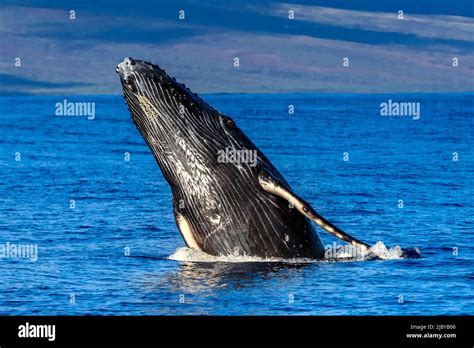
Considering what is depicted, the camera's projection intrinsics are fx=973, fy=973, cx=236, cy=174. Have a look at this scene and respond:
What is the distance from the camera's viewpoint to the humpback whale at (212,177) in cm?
1634

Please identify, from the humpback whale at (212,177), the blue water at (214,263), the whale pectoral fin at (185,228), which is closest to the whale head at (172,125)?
the humpback whale at (212,177)

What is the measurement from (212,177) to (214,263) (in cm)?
152

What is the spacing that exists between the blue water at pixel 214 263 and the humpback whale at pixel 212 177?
51 centimetres

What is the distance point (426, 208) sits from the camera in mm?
27094

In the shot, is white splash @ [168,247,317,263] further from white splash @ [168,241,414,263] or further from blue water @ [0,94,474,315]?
blue water @ [0,94,474,315]

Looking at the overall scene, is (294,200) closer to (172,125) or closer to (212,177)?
(212,177)

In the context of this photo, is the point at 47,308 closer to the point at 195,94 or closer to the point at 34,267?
the point at 34,267

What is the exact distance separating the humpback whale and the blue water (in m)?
0.51

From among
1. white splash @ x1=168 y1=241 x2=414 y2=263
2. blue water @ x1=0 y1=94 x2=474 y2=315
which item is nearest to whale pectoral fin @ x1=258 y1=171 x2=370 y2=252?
blue water @ x1=0 y1=94 x2=474 y2=315

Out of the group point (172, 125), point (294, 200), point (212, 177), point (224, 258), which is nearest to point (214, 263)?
point (224, 258)

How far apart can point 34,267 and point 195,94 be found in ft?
14.8

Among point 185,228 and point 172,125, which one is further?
point 185,228

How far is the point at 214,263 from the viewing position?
16812 mm

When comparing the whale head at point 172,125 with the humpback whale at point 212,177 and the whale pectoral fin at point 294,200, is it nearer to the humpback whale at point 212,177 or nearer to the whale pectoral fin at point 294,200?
the humpback whale at point 212,177
